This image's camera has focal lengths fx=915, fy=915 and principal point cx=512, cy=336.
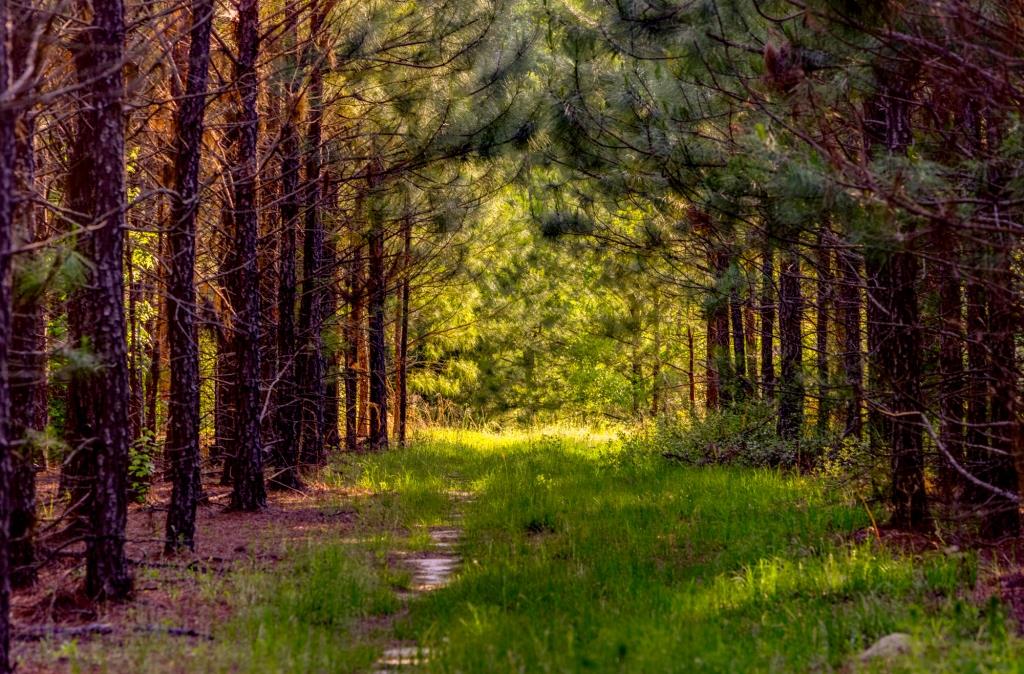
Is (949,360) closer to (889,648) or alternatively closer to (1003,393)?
(1003,393)

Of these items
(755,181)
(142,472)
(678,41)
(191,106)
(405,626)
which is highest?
(678,41)

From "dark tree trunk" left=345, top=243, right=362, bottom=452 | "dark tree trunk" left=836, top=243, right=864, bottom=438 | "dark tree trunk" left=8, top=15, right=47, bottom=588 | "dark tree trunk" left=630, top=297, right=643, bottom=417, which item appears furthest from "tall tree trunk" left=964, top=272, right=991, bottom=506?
"dark tree trunk" left=630, top=297, right=643, bottom=417

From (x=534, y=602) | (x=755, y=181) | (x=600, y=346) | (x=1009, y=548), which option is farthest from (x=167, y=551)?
(x=600, y=346)

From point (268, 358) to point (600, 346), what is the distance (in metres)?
20.5

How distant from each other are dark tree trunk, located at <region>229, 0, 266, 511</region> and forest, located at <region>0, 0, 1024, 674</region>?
47mm

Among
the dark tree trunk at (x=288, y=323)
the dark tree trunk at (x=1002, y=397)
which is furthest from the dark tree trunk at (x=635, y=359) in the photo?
the dark tree trunk at (x=1002, y=397)

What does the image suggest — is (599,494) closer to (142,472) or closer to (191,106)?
(142,472)

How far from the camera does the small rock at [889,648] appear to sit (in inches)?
169

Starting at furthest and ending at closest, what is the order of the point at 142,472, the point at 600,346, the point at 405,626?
the point at 600,346 < the point at 142,472 < the point at 405,626

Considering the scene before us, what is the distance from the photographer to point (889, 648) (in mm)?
4363

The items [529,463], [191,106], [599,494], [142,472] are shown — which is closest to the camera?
[191,106]

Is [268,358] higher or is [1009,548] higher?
[268,358]

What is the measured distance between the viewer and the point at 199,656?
471 cm

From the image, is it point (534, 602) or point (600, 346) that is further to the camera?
point (600, 346)
